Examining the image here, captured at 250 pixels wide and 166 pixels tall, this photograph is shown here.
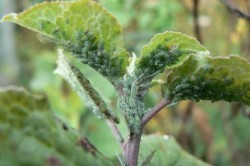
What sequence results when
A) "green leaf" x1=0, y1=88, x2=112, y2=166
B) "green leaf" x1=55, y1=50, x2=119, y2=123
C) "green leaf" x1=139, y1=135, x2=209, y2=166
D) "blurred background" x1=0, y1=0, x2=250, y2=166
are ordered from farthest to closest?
"blurred background" x1=0, y1=0, x2=250, y2=166 → "green leaf" x1=139, y1=135, x2=209, y2=166 → "green leaf" x1=55, y1=50, x2=119, y2=123 → "green leaf" x1=0, y1=88, x2=112, y2=166

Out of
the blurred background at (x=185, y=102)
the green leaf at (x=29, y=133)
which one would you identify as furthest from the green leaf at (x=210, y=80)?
the blurred background at (x=185, y=102)

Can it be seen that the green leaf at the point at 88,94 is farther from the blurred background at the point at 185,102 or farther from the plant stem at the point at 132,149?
the blurred background at the point at 185,102

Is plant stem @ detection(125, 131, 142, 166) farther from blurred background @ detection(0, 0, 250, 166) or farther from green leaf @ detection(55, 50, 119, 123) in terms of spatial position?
blurred background @ detection(0, 0, 250, 166)

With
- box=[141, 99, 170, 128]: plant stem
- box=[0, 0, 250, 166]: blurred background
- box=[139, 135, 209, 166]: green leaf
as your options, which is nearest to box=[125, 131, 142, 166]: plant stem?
box=[141, 99, 170, 128]: plant stem

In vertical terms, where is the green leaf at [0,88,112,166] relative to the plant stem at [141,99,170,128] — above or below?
below

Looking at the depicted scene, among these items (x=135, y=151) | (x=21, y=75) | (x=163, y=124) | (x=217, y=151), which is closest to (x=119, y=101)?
(x=135, y=151)

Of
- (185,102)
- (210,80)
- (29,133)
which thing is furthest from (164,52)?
(185,102)

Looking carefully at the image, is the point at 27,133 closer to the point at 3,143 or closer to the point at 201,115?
the point at 3,143
